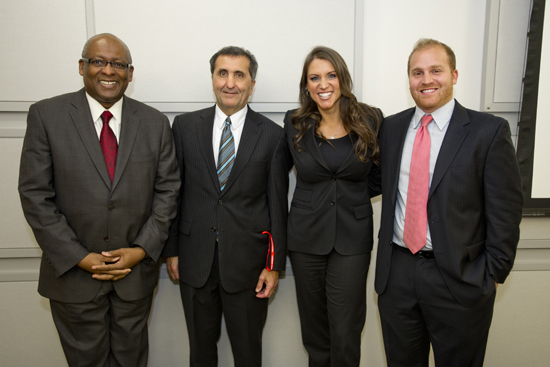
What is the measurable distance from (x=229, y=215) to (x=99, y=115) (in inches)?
30.6

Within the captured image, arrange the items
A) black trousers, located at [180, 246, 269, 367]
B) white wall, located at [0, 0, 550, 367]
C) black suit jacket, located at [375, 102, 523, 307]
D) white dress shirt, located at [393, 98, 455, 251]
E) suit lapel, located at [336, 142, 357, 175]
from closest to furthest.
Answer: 1. black suit jacket, located at [375, 102, 523, 307]
2. white dress shirt, located at [393, 98, 455, 251]
3. suit lapel, located at [336, 142, 357, 175]
4. black trousers, located at [180, 246, 269, 367]
5. white wall, located at [0, 0, 550, 367]

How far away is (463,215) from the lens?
5.22 feet

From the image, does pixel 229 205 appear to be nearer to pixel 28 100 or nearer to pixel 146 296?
pixel 146 296

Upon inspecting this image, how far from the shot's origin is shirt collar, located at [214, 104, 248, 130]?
1.96 meters

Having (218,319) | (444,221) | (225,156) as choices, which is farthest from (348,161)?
(218,319)

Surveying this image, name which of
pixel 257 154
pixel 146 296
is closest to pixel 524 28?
pixel 257 154

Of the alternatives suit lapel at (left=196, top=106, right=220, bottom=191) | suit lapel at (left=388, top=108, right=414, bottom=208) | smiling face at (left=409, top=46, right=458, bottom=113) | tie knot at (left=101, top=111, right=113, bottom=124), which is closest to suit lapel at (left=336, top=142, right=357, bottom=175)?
suit lapel at (left=388, top=108, right=414, bottom=208)

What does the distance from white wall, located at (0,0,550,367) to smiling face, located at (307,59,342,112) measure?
1.33ft

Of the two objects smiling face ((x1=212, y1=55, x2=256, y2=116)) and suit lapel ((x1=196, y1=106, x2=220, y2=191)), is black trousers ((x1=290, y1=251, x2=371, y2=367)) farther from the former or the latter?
smiling face ((x1=212, y1=55, x2=256, y2=116))

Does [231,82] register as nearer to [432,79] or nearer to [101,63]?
[101,63]

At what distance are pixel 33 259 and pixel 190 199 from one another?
4.03ft

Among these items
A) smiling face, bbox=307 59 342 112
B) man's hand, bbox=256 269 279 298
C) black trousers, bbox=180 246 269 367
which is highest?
smiling face, bbox=307 59 342 112

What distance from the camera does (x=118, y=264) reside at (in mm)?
1651

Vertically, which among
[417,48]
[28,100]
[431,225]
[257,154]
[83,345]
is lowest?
[83,345]
